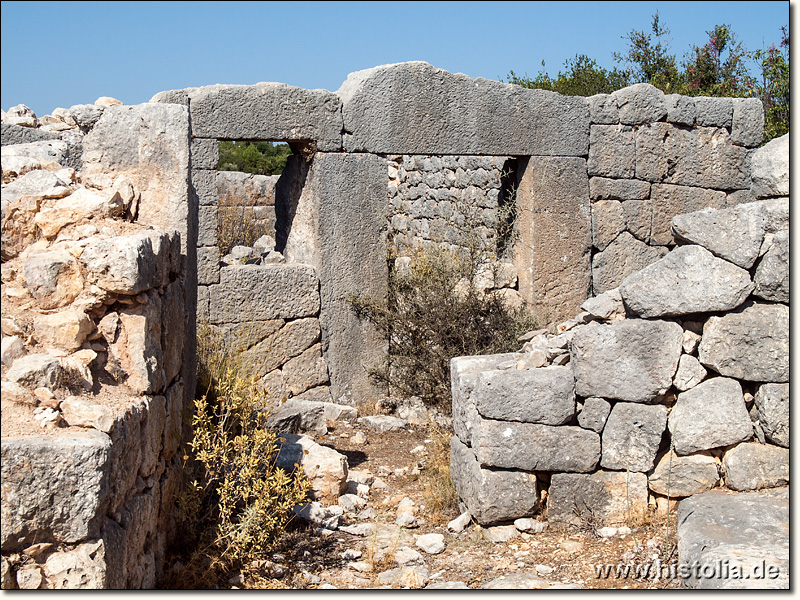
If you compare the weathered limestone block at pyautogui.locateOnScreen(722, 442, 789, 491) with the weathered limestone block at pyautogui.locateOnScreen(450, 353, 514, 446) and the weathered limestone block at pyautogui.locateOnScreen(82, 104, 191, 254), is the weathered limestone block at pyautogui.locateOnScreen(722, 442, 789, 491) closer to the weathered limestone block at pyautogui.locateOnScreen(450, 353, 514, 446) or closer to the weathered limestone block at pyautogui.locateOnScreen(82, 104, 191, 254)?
the weathered limestone block at pyautogui.locateOnScreen(450, 353, 514, 446)

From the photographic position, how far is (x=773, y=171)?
4309 mm

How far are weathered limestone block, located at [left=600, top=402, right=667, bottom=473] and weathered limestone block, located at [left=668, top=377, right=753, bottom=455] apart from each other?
0.11m

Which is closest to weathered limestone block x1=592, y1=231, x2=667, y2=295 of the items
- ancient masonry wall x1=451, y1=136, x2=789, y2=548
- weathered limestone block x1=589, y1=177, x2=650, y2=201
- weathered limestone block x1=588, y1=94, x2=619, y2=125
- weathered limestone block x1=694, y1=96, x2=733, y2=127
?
weathered limestone block x1=589, y1=177, x2=650, y2=201

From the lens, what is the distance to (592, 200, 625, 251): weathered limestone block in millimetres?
7691

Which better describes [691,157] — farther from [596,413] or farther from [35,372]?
[35,372]

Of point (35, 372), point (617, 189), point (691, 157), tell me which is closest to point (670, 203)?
point (691, 157)

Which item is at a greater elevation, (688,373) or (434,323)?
(434,323)

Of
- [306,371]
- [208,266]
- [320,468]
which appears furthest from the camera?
[306,371]

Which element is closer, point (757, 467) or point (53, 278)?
point (53, 278)

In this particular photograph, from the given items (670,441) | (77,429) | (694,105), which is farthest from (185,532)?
(694,105)

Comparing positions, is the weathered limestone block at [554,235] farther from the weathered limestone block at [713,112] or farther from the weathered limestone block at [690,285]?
the weathered limestone block at [690,285]

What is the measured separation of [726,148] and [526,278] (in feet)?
8.04

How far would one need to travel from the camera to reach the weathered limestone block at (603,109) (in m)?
7.55

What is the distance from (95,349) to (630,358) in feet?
9.03
